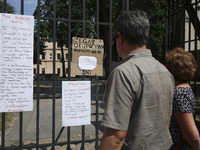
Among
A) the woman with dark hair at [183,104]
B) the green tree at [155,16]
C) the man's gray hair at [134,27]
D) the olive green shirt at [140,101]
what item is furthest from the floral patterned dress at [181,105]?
the green tree at [155,16]

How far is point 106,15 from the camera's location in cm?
1514

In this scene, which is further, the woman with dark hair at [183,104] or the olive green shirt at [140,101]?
the woman with dark hair at [183,104]

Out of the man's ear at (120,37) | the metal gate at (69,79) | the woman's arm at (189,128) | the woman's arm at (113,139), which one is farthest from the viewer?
the metal gate at (69,79)

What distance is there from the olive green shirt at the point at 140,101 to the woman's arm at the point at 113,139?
39 mm

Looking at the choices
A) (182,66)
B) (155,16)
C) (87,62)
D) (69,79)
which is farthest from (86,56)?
(155,16)

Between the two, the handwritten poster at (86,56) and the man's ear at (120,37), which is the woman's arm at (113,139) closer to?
the man's ear at (120,37)

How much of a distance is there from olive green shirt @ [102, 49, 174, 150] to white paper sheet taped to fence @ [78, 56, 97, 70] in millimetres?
1449

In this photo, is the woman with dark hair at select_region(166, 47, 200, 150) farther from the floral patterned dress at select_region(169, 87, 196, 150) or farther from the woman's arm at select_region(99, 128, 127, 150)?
the woman's arm at select_region(99, 128, 127, 150)

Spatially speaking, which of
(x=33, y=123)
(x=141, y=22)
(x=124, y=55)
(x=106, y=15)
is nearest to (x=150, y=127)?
(x=124, y=55)

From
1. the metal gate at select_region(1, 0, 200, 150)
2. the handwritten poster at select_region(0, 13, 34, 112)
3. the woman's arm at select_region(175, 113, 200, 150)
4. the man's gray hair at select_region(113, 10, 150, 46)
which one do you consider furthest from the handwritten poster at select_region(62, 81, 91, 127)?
the man's gray hair at select_region(113, 10, 150, 46)

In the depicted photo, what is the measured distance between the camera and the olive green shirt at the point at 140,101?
1273 millimetres

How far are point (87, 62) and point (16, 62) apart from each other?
2.99 ft

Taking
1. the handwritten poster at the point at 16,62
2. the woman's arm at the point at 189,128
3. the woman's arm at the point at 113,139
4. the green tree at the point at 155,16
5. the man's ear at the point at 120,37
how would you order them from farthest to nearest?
the green tree at the point at 155,16 < the handwritten poster at the point at 16,62 < the woman's arm at the point at 189,128 < the man's ear at the point at 120,37 < the woman's arm at the point at 113,139

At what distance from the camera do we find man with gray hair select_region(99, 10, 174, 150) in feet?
4.18
